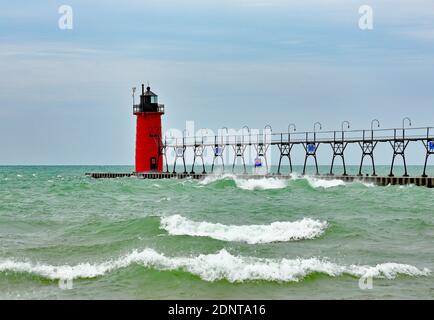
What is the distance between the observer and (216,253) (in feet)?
54.3

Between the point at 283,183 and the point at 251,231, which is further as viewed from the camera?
the point at 283,183

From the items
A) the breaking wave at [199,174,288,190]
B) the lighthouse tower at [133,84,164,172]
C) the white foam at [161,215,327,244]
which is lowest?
the breaking wave at [199,174,288,190]

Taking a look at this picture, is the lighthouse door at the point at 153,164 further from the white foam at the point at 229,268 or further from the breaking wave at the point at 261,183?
the white foam at the point at 229,268

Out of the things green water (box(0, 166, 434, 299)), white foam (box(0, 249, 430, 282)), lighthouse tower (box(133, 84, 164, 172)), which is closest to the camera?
green water (box(0, 166, 434, 299))

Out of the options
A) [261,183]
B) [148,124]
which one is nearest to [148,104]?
[148,124]

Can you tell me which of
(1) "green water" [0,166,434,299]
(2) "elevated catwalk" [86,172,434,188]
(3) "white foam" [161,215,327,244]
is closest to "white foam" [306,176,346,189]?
(2) "elevated catwalk" [86,172,434,188]

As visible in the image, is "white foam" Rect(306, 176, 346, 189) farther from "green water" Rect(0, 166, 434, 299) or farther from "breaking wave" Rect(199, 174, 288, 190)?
"green water" Rect(0, 166, 434, 299)

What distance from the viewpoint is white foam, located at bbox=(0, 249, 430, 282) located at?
14.3 meters

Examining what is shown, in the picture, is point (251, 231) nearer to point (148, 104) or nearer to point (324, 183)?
point (324, 183)

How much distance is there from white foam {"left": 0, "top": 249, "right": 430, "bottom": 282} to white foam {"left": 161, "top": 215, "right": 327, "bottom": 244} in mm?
3384

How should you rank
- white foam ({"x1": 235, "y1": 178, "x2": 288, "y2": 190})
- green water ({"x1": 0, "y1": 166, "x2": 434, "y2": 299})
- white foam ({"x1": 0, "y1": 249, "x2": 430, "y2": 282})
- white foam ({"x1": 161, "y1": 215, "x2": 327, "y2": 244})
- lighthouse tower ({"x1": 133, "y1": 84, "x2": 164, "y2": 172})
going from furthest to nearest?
lighthouse tower ({"x1": 133, "y1": 84, "x2": 164, "y2": 172}) → white foam ({"x1": 235, "y1": 178, "x2": 288, "y2": 190}) → white foam ({"x1": 161, "y1": 215, "x2": 327, "y2": 244}) → white foam ({"x1": 0, "y1": 249, "x2": 430, "y2": 282}) → green water ({"x1": 0, "y1": 166, "x2": 434, "y2": 299})

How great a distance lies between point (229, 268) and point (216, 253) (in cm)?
204

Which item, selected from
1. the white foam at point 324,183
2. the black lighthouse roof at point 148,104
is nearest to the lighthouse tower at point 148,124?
the black lighthouse roof at point 148,104

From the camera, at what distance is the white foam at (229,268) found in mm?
14344
